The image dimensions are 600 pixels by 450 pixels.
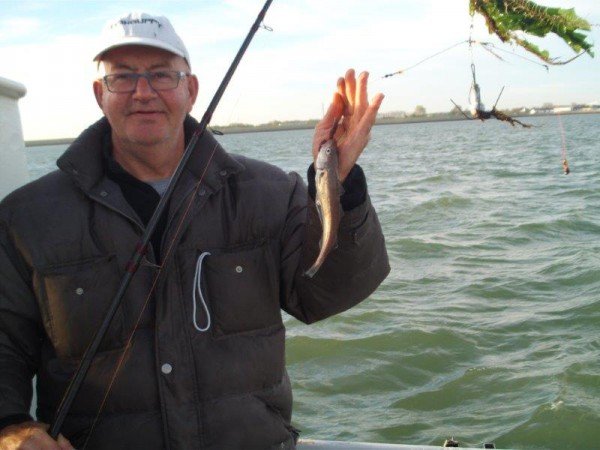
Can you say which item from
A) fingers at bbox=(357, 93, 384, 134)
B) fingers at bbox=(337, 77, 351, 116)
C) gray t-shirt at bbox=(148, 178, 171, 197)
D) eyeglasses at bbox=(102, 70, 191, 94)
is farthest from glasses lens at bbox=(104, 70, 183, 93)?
fingers at bbox=(357, 93, 384, 134)

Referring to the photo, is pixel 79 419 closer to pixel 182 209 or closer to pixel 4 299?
pixel 4 299

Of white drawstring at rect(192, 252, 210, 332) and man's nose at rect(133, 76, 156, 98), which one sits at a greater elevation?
man's nose at rect(133, 76, 156, 98)

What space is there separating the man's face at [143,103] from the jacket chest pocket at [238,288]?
0.55 metres

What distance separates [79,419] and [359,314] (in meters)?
6.64

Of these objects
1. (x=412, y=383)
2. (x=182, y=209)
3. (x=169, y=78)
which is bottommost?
→ (x=412, y=383)

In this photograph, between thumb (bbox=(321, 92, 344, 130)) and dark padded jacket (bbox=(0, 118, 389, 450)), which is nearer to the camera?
thumb (bbox=(321, 92, 344, 130))

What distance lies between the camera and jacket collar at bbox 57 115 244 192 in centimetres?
303

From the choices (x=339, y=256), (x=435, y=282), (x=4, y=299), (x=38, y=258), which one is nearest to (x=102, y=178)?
(x=38, y=258)

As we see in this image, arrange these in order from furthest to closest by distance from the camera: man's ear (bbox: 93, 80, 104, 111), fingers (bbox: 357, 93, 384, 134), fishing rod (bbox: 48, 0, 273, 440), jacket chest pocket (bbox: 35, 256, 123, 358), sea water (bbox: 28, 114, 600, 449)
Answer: sea water (bbox: 28, 114, 600, 449) → man's ear (bbox: 93, 80, 104, 111) → jacket chest pocket (bbox: 35, 256, 123, 358) → fishing rod (bbox: 48, 0, 273, 440) → fingers (bbox: 357, 93, 384, 134)

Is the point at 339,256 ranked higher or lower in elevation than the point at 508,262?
higher

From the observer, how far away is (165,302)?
294cm

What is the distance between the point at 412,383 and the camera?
23.0 ft

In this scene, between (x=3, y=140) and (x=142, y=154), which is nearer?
(x=142, y=154)

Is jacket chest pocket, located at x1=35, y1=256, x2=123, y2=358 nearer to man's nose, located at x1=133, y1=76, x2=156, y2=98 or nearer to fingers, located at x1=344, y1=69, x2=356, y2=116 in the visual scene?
man's nose, located at x1=133, y1=76, x2=156, y2=98
